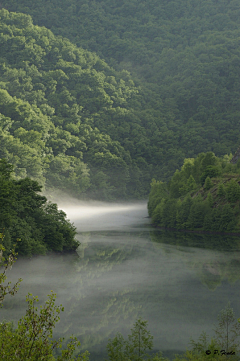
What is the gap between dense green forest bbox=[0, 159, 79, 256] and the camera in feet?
155

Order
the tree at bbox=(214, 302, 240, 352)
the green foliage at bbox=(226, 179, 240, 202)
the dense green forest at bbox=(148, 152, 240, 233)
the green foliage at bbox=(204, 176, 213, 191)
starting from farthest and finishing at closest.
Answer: the green foliage at bbox=(204, 176, 213, 191) < the green foliage at bbox=(226, 179, 240, 202) < the dense green forest at bbox=(148, 152, 240, 233) < the tree at bbox=(214, 302, 240, 352)

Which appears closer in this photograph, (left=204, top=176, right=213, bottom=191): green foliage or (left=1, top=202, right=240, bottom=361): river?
(left=1, top=202, right=240, bottom=361): river

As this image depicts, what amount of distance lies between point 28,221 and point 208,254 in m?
25.4

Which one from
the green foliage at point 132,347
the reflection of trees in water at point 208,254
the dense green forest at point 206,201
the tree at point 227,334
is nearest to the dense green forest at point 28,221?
the reflection of trees in water at point 208,254

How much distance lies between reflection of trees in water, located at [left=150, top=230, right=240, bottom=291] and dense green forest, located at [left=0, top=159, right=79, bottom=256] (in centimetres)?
1634

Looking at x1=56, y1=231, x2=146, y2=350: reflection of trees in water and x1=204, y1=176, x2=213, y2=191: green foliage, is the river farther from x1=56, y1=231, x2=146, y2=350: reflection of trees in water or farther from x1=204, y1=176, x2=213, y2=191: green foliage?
x1=204, y1=176, x2=213, y2=191: green foliage

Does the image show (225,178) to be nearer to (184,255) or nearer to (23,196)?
(184,255)

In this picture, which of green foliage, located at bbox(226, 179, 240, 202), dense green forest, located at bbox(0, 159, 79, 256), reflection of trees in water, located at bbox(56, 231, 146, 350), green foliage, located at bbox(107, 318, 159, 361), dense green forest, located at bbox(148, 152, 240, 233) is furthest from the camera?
green foliage, located at bbox(226, 179, 240, 202)

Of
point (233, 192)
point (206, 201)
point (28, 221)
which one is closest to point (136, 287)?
point (28, 221)

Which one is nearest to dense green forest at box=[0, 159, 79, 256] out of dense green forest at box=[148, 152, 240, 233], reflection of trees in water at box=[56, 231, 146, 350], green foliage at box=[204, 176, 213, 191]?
reflection of trees in water at box=[56, 231, 146, 350]

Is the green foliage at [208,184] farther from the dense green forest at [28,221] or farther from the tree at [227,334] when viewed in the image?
the tree at [227,334]

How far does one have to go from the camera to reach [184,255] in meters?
58.9

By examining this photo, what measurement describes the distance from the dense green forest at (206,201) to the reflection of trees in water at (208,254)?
4035mm

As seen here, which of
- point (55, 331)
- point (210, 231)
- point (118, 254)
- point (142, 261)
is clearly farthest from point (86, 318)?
point (210, 231)
